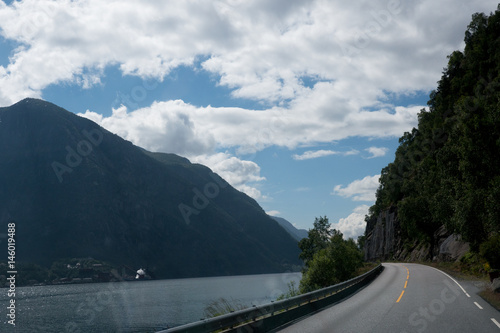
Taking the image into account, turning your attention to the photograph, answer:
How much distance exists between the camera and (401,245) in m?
88.5

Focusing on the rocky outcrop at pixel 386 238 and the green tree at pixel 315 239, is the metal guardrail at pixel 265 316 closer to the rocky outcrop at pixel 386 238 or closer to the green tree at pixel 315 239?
the green tree at pixel 315 239

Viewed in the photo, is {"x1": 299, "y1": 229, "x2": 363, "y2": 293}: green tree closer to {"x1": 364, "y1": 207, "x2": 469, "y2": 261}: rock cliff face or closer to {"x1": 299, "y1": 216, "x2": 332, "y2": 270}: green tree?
{"x1": 364, "y1": 207, "x2": 469, "y2": 261}: rock cliff face

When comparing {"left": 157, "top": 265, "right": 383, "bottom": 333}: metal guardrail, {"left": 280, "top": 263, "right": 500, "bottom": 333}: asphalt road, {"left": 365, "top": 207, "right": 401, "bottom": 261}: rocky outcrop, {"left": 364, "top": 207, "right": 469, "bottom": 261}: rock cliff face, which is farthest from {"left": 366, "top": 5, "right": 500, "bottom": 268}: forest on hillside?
{"left": 157, "top": 265, "right": 383, "bottom": 333}: metal guardrail

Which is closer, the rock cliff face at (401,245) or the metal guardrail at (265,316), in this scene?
the metal guardrail at (265,316)

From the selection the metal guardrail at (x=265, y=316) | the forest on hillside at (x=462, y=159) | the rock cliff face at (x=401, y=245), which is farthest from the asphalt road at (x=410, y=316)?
the rock cliff face at (x=401, y=245)

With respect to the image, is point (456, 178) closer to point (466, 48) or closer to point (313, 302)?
point (313, 302)

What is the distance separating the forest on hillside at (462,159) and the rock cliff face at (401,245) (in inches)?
87.2

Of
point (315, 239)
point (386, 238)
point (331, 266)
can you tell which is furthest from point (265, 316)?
point (386, 238)

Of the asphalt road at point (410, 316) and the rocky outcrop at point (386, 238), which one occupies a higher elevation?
the rocky outcrop at point (386, 238)

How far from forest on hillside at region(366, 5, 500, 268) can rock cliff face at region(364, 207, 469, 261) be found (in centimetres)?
221

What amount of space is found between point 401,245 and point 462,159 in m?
64.7

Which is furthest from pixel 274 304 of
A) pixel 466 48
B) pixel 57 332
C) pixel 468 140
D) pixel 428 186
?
pixel 466 48

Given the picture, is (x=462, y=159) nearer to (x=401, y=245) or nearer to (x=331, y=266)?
(x=331, y=266)

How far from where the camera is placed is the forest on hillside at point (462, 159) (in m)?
25.1
